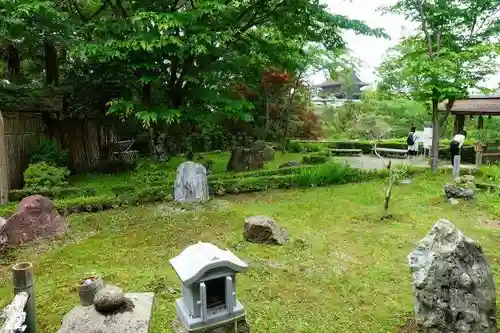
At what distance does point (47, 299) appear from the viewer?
4.60m

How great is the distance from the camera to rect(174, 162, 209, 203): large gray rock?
350 inches

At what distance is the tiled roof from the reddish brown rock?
15.3 metres

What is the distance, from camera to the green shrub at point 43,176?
9.02 meters

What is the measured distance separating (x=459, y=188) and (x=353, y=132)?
49.3 feet

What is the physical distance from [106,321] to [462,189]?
351 inches

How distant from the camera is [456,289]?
3.55m

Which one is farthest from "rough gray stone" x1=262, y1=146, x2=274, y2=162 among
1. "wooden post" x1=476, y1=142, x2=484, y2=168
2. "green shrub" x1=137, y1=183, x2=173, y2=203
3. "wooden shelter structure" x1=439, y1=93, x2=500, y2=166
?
"wooden post" x1=476, y1=142, x2=484, y2=168

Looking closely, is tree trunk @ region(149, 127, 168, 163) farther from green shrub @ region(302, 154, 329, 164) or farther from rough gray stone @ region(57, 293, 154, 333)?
rough gray stone @ region(57, 293, 154, 333)

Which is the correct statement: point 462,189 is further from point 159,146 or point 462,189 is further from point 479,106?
point 159,146

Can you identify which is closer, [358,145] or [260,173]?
[260,173]

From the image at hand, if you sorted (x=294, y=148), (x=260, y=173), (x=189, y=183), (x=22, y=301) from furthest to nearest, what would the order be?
(x=294, y=148) < (x=260, y=173) < (x=189, y=183) < (x=22, y=301)

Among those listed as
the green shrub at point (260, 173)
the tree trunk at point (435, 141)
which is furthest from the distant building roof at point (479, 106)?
the green shrub at point (260, 173)

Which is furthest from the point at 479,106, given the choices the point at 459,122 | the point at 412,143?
the point at 412,143

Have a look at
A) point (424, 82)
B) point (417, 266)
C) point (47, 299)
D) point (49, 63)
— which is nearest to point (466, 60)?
point (424, 82)
